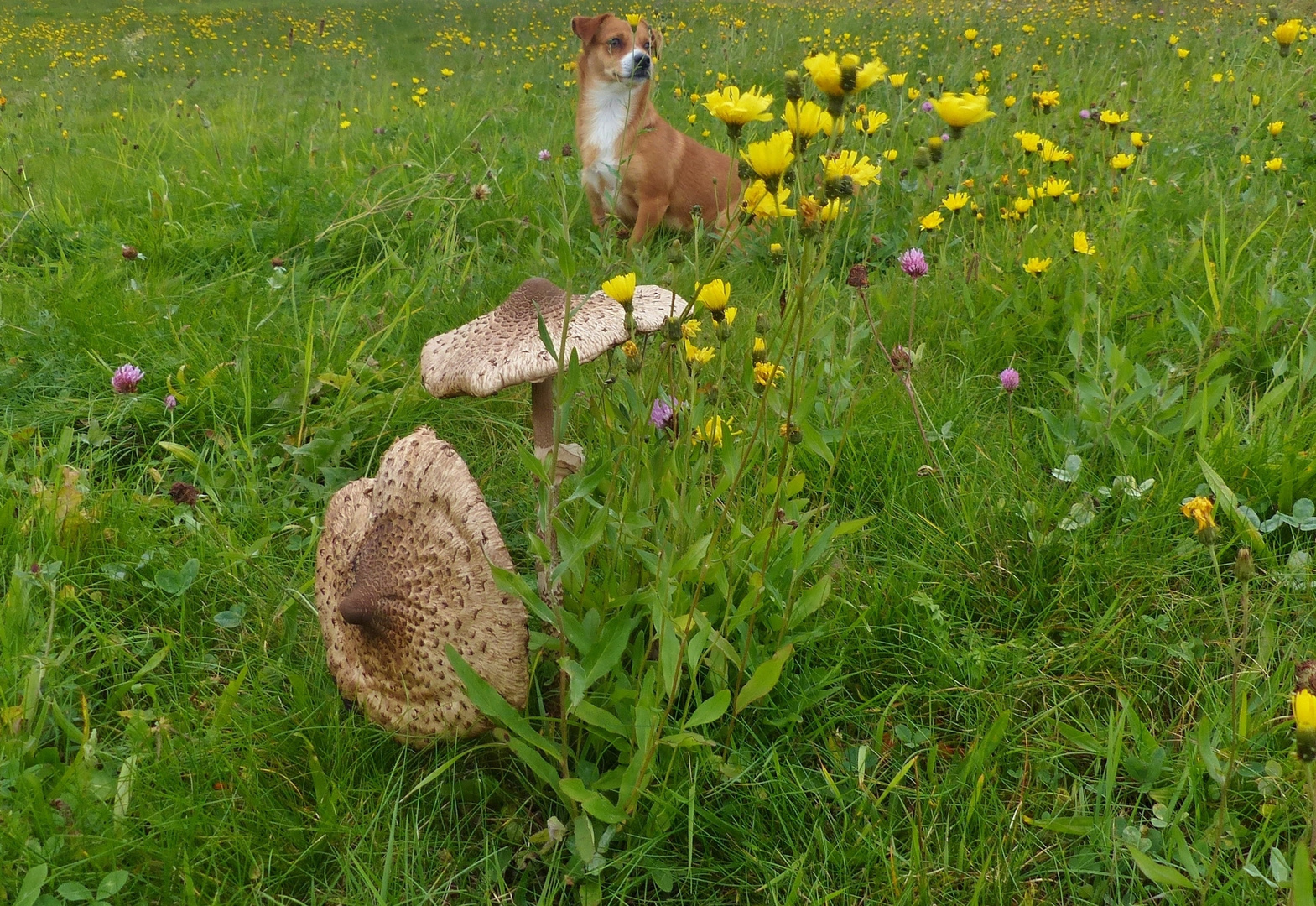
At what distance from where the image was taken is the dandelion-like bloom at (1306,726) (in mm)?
917

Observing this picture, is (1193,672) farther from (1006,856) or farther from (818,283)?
(818,283)

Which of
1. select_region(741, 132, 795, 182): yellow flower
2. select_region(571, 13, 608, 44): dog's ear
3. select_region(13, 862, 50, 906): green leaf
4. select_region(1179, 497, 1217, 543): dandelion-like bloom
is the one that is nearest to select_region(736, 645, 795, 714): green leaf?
select_region(1179, 497, 1217, 543): dandelion-like bloom

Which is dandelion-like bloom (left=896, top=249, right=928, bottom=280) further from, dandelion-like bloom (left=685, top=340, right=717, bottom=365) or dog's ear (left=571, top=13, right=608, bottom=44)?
dog's ear (left=571, top=13, right=608, bottom=44)

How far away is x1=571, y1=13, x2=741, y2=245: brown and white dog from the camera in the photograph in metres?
4.04

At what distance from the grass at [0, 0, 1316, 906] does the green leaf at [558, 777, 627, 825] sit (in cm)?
8

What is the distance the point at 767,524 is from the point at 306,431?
4.93 ft

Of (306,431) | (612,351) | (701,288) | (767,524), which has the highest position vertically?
(701,288)

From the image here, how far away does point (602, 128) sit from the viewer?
14.1 feet

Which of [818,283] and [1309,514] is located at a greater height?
[818,283]

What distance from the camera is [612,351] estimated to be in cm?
179

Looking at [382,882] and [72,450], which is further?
[72,450]

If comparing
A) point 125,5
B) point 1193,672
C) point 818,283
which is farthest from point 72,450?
point 125,5

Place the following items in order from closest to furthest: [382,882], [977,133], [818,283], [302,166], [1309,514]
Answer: [382,882] < [818,283] < [1309,514] < [302,166] < [977,133]

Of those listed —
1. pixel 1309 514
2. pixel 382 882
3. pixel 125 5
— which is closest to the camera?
pixel 382 882
